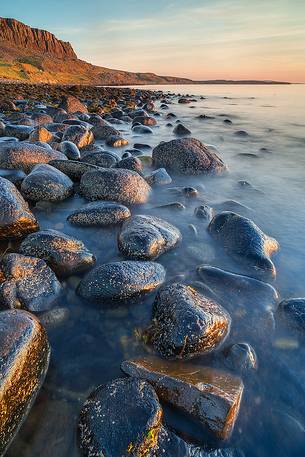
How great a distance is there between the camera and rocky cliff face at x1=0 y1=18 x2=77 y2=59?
133m

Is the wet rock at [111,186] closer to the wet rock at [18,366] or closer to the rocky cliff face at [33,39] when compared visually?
the wet rock at [18,366]

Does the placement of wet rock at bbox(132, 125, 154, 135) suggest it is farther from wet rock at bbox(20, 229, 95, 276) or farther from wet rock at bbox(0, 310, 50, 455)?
wet rock at bbox(0, 310, 50, 455)

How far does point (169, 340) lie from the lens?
7.25 feet

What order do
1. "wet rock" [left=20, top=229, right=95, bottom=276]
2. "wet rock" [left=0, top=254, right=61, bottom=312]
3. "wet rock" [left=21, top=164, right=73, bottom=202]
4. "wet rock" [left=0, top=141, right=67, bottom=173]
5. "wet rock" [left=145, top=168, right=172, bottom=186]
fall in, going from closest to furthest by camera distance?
"wet rock" [left=0, top=254, right=61, bottom=312], "wet rock" [left=20, top=229, right=95, bottom=276], "wet rock" [left=21, top=164, right=73, bottom=202], "wet rock" [left=0, top=141, right=67, bottom=173], "wet rock" [left=145, top=168, right=172, bottom=186]

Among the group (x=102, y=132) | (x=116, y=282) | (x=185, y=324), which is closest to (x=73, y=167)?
(x=116, y=282)

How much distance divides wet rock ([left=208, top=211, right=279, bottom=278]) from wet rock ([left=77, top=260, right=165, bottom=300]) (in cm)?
111

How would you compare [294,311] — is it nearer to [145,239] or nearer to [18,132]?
[145,239]

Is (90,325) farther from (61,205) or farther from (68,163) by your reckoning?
(68,163)

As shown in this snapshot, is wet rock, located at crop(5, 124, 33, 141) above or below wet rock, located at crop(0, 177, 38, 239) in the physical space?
below

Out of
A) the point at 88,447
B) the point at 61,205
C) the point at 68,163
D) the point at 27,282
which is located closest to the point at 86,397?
the point at 88,447

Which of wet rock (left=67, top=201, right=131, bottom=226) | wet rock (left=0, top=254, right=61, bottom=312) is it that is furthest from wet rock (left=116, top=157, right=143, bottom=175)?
wet rock (left=0, top=254, right=61, bottom=312)

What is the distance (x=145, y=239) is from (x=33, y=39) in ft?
563

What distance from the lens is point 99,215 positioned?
13.0ft

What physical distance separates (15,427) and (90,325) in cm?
86
